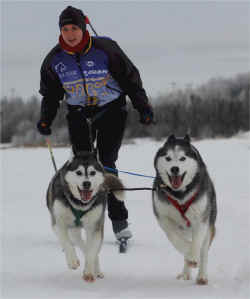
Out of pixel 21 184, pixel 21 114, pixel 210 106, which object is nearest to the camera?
pixel 21 184

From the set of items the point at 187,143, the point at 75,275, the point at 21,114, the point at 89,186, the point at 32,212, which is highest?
the point at 187,143

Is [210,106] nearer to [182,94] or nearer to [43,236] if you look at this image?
[182,94]

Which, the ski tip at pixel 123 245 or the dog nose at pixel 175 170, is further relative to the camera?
the ski tip at pixel 123 245

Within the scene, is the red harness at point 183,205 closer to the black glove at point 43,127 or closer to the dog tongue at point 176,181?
the dog tongue at point 176,181

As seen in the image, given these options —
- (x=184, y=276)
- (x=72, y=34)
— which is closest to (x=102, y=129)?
(x=72, y=34)

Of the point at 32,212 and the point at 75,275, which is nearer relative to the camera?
the point at 75,275

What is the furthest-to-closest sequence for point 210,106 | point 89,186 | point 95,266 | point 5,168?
point 210,106 → point 5,168 → point 95,266 → point 89,186

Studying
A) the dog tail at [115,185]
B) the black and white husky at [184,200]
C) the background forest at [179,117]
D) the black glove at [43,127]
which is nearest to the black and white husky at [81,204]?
the dog tail at [115,185]

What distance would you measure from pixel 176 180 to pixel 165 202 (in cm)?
17

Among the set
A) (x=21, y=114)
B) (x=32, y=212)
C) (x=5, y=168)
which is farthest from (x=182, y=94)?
(x=32, y=212)

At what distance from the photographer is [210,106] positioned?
32.0m

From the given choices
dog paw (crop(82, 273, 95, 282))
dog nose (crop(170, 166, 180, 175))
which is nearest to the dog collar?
dog nose (crop(170, 166, 180, 175))

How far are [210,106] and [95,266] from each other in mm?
29737

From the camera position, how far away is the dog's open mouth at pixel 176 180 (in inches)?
112
